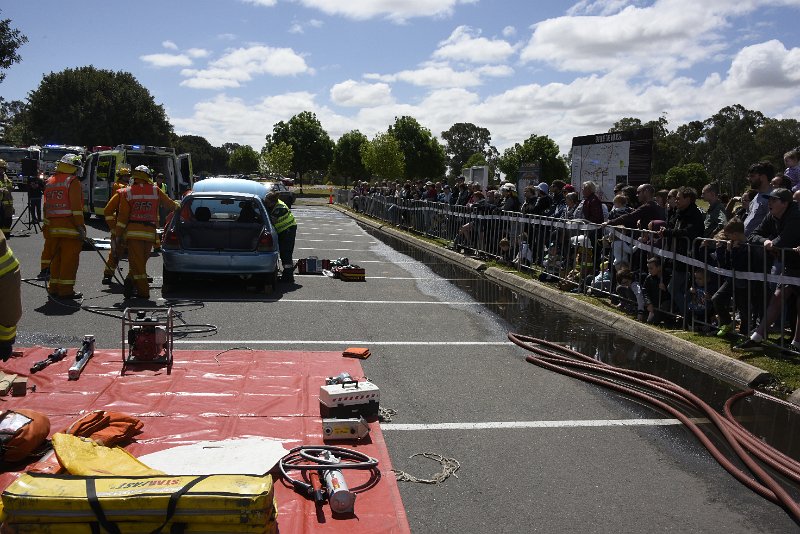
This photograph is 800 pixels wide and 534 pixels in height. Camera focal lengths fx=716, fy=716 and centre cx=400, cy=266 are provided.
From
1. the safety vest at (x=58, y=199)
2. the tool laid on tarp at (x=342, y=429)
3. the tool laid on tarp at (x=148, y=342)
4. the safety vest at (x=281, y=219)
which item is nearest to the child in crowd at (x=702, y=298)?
the tool laid on tarp at (x=342, y=429)

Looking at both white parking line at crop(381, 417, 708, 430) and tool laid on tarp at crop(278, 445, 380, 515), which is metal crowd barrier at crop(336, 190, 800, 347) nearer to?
white parking line at crop(381, 417, 708, 430)

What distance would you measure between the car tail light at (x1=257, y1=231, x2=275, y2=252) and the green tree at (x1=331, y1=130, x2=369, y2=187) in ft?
275

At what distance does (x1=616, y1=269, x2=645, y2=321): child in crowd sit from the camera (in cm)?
1003

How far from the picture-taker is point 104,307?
395 inches

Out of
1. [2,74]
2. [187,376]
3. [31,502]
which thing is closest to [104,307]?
[187,376]

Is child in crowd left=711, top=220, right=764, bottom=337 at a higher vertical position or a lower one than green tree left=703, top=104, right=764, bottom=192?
lower

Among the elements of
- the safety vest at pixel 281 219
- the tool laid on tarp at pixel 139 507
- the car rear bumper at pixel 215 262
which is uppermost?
the safety vest at pixel 281 219

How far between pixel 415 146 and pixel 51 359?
93433 mm

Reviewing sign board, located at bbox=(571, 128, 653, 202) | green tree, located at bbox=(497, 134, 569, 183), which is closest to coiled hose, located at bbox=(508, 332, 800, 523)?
sign board, located at bbox=(571, 128, 653, 202)

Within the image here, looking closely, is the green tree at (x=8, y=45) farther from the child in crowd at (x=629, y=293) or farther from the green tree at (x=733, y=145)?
the green tree at (x=733, y=145)

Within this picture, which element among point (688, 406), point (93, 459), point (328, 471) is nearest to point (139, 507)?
point (93, 459)

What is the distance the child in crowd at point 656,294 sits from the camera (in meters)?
9.66

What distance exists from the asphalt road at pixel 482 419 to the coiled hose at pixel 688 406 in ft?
0.34

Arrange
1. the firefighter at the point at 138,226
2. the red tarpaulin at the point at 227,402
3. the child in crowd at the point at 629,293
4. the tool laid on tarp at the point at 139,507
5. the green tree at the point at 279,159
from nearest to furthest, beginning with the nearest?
the tool laid on tarp at the point at 139,507
the red tarpaulin at the point at 227,402
the child in crowd at the point at 629,293
the firefighter at the point at 138,226
the green tree at the point at 279,159
